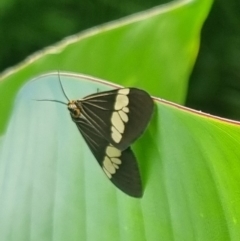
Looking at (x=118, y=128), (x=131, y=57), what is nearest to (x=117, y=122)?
(x=118, y=128)

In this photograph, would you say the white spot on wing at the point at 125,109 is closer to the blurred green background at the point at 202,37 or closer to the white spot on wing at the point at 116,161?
the white spot on wing at the point at 116,161

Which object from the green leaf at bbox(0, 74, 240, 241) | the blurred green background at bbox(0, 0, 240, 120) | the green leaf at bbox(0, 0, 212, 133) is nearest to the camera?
the green leaf at bbox(0, 74, 240, 241)

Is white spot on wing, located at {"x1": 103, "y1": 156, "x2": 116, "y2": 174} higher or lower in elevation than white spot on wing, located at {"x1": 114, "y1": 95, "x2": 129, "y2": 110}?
lower

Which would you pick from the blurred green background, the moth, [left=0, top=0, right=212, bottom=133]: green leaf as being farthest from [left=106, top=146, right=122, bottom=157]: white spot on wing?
the blurred green background

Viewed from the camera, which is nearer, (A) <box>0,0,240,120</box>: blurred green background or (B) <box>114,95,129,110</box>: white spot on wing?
(B) <box>114,95,129,110</box>: white spot on wing

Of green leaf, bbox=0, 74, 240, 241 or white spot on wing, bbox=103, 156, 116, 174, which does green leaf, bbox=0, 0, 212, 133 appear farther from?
white spot on wing, bbox=103, 156, 116, 174

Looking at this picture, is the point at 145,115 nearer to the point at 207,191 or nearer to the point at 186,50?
the point at 207,191

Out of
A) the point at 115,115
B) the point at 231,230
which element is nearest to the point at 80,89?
the point at 115,115

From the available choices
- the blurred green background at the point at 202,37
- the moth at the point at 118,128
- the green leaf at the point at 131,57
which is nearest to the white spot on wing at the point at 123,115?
the moth at the point at 118,128

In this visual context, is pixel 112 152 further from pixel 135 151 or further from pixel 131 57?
pixel 131 57
